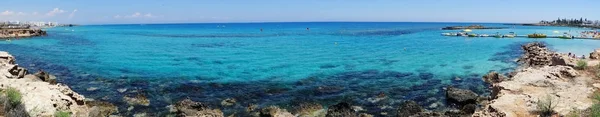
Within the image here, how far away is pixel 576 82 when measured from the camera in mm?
18891

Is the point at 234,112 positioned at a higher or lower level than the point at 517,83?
lower

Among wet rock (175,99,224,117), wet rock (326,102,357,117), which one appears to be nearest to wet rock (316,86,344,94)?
wet rock (326,102,357,117)

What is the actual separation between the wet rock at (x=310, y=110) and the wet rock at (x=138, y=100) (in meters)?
7.98

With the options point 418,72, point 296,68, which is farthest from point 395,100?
point 296,68

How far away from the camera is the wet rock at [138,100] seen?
66.8 feet

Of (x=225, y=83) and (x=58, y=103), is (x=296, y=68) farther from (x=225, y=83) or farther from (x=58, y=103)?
(x=58, y=103)

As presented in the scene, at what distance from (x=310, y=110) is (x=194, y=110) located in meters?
5.67

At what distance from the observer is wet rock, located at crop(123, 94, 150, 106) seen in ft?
66.8

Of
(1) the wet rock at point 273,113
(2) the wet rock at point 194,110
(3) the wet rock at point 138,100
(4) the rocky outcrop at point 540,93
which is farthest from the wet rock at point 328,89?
(3) the wet rock at point 138,100

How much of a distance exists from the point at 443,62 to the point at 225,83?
23.2m

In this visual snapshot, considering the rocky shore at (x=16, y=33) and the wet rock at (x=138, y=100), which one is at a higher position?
the rocky shore at (x=16, y=33)

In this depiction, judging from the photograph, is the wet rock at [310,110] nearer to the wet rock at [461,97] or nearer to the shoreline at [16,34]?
the wet rock at [461,97]

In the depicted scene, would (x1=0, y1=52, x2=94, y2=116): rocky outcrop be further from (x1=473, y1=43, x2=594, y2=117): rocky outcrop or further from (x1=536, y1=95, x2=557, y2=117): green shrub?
(x1=536, y1=95, x2=557, y2=117): green shrub

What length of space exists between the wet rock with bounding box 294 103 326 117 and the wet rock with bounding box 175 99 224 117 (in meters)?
3.83
